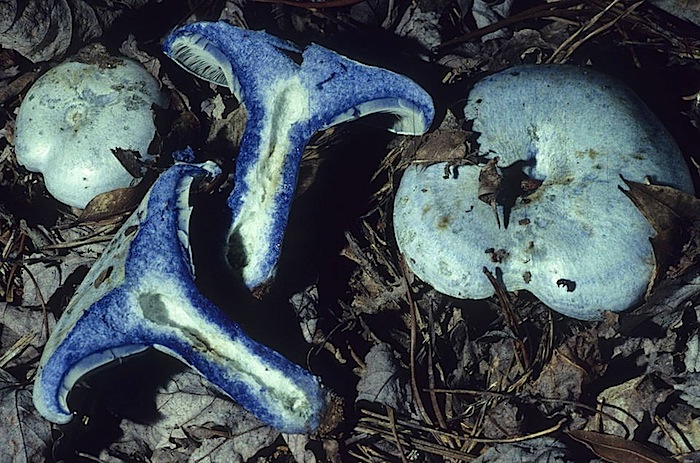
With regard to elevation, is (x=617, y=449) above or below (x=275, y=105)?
below

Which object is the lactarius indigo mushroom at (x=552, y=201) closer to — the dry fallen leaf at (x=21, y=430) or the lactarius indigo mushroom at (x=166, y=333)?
the lactarius indigo mushroom at (x=166, y=333)

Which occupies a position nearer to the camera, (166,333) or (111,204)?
(166,333)

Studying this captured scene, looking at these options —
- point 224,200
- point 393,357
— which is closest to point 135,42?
point 224,200

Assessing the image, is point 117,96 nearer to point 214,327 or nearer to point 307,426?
point 214,327

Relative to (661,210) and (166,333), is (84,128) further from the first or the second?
(661,210)

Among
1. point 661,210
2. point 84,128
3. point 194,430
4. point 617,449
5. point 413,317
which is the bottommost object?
point 617,449

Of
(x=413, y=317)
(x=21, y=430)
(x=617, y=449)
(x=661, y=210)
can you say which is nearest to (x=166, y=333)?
(x=21, y=430)
